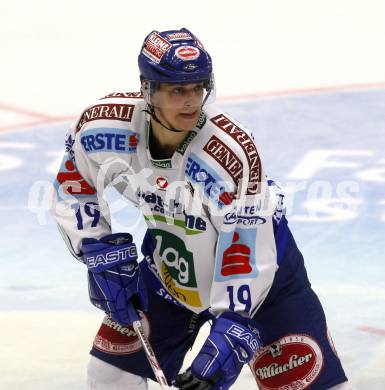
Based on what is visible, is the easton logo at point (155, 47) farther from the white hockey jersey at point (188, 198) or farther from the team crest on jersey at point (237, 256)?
the team crest on jersey at point (237, 256)

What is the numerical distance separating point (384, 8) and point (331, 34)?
23.4 inches

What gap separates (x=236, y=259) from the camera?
3.48 meters

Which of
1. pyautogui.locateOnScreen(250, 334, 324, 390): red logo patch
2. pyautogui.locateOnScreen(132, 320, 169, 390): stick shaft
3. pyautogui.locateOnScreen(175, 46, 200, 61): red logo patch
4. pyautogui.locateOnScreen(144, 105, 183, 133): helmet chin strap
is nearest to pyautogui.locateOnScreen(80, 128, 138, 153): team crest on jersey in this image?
pyautogui.locateOnScreen(144, 105, 183, 133): helmet chin strap

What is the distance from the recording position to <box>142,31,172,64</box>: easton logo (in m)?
3.45

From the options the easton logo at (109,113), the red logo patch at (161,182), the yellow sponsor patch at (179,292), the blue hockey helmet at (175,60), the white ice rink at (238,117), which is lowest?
the white ice rink at (238,117)

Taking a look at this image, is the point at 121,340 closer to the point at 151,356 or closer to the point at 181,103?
the point at 151,356

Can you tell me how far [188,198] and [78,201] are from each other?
1.36 ft

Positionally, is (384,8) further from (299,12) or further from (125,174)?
(125,174)

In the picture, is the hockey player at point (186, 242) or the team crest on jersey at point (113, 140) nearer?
the hockey player at point (186, 242)

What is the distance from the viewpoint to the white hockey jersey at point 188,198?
3467 millimetres

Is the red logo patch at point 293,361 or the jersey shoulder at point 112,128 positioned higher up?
the jersey shoulder at point 112,128

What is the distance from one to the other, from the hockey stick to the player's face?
66cm

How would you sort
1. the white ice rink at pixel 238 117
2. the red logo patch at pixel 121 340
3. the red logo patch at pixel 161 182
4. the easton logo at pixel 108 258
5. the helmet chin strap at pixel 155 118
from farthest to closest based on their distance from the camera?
1. the white ice rink at pixel 238 117
2. the red logo patch at pixel 121 340
3. the easton logo at pixel 108 258
4. the red logo patch at pixel 161 182
5. the helmet chin strap at pixel 155 118

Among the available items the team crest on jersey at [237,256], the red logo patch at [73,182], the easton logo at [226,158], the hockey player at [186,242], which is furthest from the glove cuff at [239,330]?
the red logo patch at [73,182]
